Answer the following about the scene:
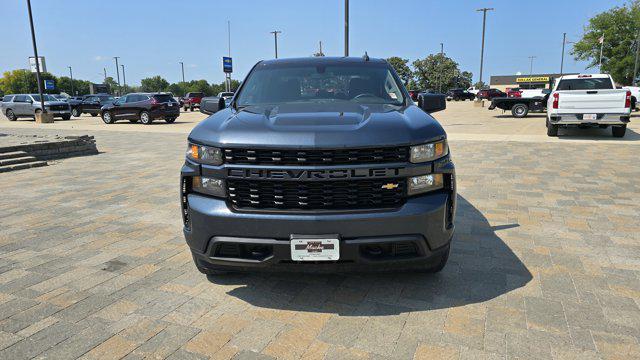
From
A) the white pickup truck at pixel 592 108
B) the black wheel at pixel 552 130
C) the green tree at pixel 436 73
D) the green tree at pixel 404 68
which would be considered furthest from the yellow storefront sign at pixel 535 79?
the white pickup truck at pixel 592 108

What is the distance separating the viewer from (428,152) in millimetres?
2900

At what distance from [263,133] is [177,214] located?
3.21 metres

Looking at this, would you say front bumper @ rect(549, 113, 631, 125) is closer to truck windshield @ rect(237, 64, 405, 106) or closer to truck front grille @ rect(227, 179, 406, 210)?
truck windshield @ rect(237, 64, 405, 106)

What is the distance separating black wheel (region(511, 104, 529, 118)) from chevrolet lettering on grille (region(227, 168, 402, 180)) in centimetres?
2244

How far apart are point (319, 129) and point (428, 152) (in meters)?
0.76

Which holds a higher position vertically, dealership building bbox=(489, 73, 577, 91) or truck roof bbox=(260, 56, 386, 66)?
dealership building bbox=(489, 73, 577, 91)

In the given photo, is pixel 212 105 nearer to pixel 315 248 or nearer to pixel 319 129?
pixel 319 129

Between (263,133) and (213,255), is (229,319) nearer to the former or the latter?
(213,255)

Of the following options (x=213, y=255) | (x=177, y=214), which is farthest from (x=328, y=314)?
(x=177, y=214)

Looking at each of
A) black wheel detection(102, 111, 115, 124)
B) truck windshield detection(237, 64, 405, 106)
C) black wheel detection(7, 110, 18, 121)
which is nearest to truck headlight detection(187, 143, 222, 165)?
truck windshield detection(237, 64, 405, 106)

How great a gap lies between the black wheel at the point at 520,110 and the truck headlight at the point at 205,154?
2282cm

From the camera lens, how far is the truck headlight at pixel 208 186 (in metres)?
2.88

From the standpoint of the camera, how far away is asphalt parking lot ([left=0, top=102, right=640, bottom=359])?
2600 mm

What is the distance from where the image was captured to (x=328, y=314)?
9.73 feet
